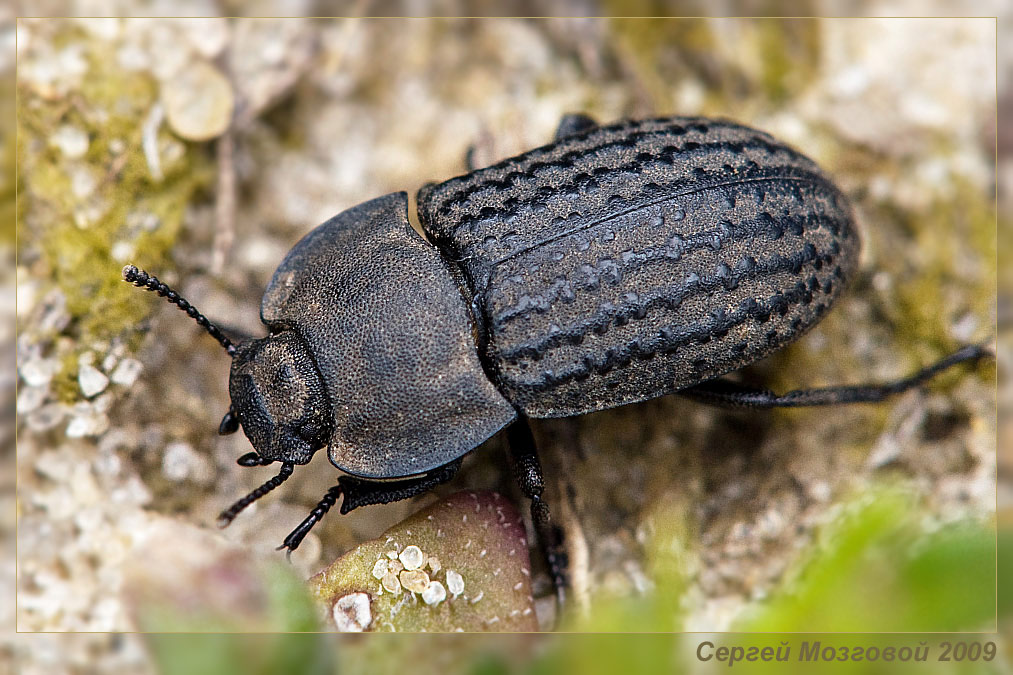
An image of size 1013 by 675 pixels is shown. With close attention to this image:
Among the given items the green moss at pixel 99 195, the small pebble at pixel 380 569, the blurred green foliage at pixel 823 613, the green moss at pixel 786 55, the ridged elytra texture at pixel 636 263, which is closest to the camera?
the blurred green foliage at pixel 823 613

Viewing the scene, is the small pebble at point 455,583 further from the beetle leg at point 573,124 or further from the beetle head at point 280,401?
the beetle leg at point 573,124

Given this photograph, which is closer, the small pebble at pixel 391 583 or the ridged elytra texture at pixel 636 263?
the small pebble at pixel 391 583

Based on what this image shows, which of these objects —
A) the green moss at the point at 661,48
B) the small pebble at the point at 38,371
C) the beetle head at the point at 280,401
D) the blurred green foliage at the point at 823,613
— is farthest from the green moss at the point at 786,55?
the small pebble at the point at 38,371

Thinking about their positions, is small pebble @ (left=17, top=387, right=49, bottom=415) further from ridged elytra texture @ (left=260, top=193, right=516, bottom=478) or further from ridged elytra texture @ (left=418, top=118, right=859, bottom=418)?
ridged elytra texture @ (left=418, top=118, right=859, bottom=418)

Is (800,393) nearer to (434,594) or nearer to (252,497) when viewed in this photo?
(434,594)

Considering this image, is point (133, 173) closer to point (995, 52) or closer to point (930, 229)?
point (930, 229)
